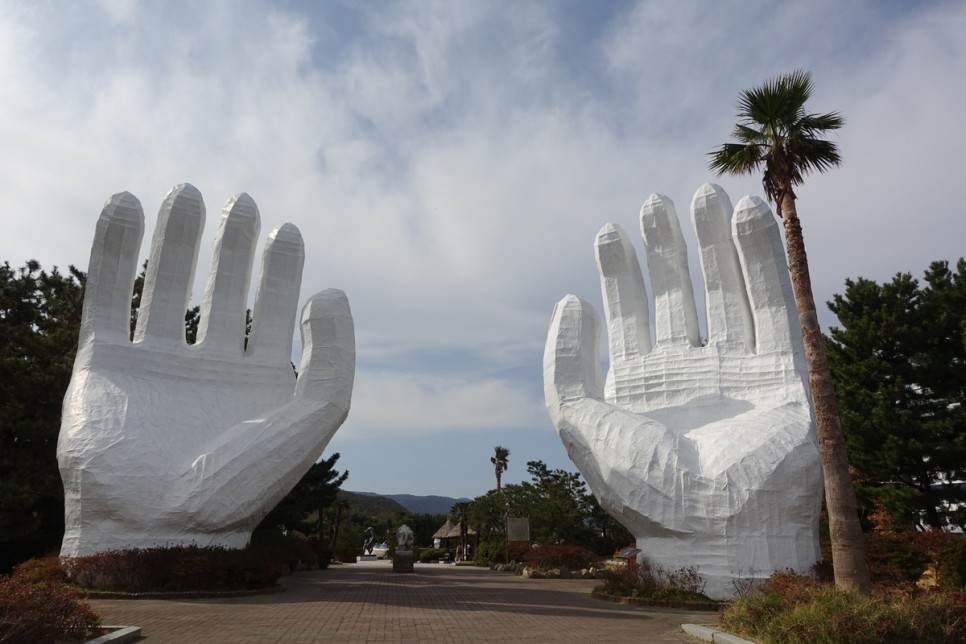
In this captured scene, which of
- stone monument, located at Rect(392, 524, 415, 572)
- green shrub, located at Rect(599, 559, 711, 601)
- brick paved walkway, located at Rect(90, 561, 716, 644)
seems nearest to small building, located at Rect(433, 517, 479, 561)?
stone monument, located at Rect(392, 524, 415, 572)

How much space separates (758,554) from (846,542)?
166 inches

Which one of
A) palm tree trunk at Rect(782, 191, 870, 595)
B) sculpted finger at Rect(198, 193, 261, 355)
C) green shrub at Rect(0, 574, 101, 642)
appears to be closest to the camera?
green shrub at Rect(0, 574, 101, 642)

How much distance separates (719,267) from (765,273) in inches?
49.5

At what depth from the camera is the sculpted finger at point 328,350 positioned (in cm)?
1747

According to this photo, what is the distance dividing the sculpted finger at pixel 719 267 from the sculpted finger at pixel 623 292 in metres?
1.73

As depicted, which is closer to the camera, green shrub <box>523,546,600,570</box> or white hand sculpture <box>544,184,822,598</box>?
white hand sculpture <box>544,184,822,598</box>

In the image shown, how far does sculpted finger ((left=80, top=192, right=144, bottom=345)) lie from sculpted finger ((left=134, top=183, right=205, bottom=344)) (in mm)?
566

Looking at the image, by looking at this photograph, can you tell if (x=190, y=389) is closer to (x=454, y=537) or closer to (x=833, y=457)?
(x=833, y=457)

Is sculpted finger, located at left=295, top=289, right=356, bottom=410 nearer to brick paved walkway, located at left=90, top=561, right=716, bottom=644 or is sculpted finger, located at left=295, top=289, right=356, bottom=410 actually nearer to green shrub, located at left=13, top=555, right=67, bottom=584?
brick paved walkway, located at left=90, top=561, right=716, bottom=644

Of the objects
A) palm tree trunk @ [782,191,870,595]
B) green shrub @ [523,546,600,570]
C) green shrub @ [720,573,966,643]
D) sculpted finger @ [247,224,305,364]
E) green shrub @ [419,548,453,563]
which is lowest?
green shrub @ [419,548,453,563]

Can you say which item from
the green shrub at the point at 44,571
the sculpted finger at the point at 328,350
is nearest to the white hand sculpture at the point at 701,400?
the sculpted finger at the point at 328,350

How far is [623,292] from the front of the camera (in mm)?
18797

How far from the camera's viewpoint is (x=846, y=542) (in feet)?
33.7

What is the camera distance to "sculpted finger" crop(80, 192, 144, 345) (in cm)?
1802
